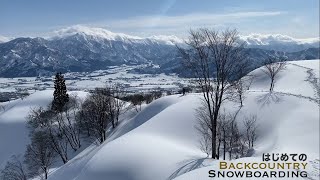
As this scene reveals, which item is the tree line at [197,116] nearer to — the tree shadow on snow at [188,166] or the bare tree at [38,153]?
the bare tree at [38,153]

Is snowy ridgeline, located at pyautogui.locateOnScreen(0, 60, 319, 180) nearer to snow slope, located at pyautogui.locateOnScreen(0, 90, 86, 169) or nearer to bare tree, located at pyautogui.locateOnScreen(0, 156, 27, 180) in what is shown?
bare tree, located at pyautogui.locateOnScreen(0, 156, 27, 180)

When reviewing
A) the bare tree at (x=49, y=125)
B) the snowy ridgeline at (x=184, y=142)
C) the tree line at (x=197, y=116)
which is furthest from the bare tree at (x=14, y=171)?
Result: the snowy ridgeline at (x=184, y=142)

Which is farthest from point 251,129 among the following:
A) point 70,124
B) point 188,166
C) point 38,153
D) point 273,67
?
point 70,124

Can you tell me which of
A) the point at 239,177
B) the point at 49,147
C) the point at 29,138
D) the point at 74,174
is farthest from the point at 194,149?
the point at 29,138

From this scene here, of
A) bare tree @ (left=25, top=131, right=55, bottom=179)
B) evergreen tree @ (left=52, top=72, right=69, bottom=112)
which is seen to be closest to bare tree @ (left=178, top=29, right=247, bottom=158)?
bare tree @ (left=25, top=131, right=55, bottom=179)

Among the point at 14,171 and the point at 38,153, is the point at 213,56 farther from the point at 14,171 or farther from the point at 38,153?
the point at 14,171
